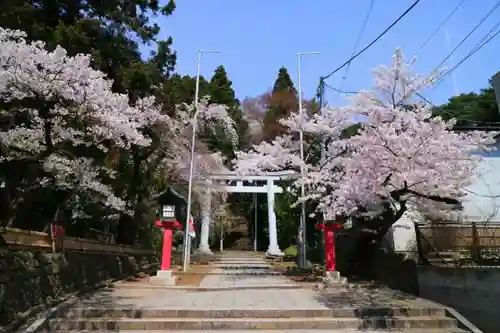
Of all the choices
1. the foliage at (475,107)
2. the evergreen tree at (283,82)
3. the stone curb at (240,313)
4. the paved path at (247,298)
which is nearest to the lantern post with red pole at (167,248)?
the paved path at (247,298)

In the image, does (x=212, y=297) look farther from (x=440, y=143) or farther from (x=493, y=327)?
(x=440, y=143)

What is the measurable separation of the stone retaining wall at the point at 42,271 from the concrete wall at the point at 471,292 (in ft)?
28.3

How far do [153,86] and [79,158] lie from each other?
12.8 ft

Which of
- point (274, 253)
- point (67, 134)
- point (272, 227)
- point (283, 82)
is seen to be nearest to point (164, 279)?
point (67, 134)

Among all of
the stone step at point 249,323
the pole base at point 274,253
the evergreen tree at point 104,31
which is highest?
the evergreen tree at point 104,31

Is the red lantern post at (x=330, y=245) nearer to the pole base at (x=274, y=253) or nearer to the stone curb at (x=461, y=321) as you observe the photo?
the stone curb at (x=461, y=321)

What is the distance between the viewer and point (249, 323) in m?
7.73

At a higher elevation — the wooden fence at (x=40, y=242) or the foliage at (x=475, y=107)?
the foliage at (x=475, y=107)

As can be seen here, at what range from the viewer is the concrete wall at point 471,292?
7.30 metres

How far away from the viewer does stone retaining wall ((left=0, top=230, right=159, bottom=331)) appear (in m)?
6.52

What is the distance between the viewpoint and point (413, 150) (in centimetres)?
938

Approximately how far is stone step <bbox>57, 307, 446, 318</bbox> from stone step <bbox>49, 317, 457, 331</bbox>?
18 cm

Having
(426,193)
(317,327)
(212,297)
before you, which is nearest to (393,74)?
(426,193)

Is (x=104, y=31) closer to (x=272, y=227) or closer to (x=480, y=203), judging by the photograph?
(x=480, y=203)
